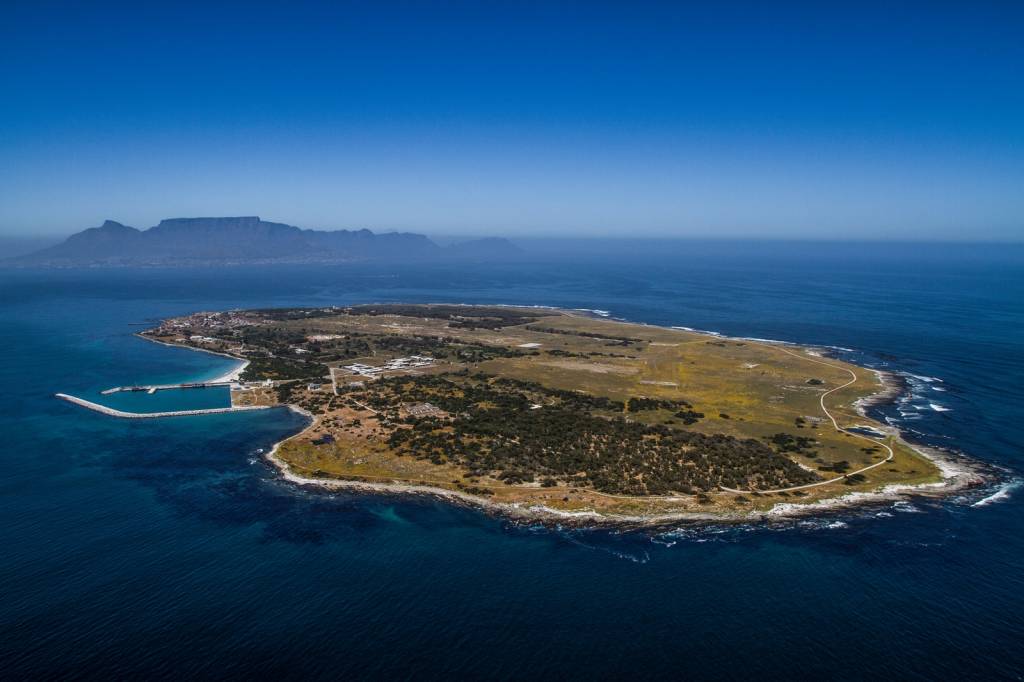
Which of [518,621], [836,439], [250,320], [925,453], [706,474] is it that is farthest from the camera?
[250,320]

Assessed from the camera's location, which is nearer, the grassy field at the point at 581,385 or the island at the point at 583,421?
the island at the point at 583,421

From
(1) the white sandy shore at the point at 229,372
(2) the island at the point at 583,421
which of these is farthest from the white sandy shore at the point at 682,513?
(1) the white sandy shore at the point at 229,372

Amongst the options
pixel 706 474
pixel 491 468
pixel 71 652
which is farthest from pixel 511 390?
pixel 71 652

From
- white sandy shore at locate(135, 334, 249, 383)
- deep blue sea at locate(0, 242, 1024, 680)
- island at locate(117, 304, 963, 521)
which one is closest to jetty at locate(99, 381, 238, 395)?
white sandy shore at locate(135, 334, 249, 383)

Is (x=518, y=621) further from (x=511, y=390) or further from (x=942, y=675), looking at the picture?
(x=511, y=390)

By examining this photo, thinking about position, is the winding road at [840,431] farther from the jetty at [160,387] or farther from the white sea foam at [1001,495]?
the jetty at [160,387]

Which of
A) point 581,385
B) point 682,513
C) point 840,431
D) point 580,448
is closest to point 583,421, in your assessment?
point 580,448

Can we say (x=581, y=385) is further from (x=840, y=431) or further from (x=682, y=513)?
(x=682, y=513)

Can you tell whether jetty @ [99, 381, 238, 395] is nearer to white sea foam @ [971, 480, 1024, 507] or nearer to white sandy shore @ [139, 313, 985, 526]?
white sandy shore @ [139, 313, 985, 526]

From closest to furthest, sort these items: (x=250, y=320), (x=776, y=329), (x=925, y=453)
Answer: (x=925, y=453)
(x=776, y=329)
(x=250, y=320)
